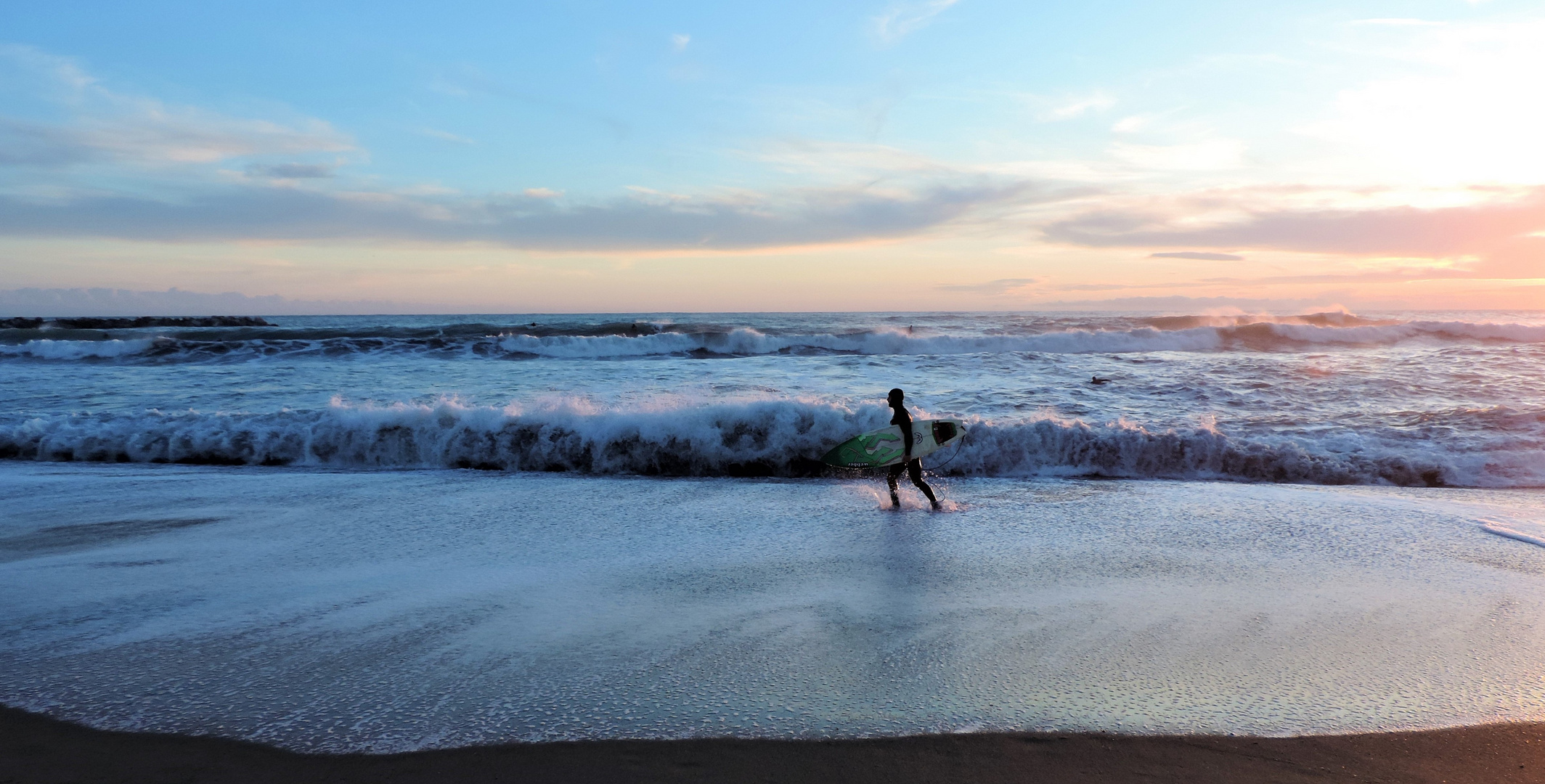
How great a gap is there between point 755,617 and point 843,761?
5.21 feet

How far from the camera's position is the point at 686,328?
132 feet

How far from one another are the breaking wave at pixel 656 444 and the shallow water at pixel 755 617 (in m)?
2.13

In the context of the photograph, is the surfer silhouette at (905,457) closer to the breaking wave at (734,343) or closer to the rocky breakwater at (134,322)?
the breaking wave at (734,343)

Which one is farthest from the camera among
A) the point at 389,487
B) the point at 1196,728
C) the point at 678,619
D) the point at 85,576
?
the point at 389,487

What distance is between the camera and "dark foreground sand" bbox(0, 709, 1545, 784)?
286cm

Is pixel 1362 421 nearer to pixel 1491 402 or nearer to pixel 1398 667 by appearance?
pixel 1491 402

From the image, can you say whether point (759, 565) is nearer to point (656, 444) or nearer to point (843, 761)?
point (843, 761)

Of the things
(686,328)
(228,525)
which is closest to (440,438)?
(228,525)

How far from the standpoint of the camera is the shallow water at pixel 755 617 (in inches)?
131

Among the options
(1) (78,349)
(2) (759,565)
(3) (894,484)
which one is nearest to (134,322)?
(1) (78,349)

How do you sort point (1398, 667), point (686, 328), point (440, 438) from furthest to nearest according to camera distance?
point (686, 328), point (440, 438), point (1398, 667)

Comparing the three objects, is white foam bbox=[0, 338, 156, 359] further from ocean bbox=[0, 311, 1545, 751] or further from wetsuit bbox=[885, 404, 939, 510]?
wetsuit bbox=[885, 404, 939, 510]

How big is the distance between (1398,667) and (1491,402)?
39.7ft

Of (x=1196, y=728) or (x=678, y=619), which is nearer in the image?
(x=1196, y=728)
